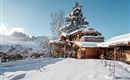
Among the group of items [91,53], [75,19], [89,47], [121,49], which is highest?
[75,19]

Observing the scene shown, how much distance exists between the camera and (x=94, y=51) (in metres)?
33.1

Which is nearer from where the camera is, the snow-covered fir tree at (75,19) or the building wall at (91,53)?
the building wall at (91,53)

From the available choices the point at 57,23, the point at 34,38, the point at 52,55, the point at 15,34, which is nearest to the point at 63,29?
the point at 57,23

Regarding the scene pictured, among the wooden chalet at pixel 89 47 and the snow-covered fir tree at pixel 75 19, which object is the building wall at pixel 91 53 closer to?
the wooden chalet at pixel 89 47

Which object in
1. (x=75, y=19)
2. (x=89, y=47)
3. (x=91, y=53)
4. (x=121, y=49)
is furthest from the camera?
(x=75, y=19)

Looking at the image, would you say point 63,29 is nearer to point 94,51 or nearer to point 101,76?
point 94,51

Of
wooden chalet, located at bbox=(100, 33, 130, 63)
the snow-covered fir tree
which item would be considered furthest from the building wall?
the snow-covered fir tree

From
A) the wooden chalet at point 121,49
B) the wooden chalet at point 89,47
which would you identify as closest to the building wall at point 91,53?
the wooden chalet at point 89,47

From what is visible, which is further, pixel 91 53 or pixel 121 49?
pixel 91 53

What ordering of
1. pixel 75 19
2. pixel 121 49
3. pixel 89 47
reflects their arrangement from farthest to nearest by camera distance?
pixel 75 19 < pixel 89 47 < pixel 121 49

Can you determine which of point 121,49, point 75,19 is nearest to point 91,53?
point 121,49

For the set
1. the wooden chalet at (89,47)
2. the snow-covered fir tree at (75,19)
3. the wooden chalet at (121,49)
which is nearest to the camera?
the wooden chalet at (121,49)

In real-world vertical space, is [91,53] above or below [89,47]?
below

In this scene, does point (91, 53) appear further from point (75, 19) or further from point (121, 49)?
point (75, 19)
